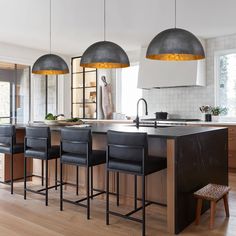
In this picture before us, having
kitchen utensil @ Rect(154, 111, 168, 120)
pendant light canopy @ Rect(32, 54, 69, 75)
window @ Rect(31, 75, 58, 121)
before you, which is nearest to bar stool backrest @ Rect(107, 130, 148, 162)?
pendant light canopy @ Rect(32, 54, 69, 75)

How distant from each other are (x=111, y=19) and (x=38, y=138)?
2589mm

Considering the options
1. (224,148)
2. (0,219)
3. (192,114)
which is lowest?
(0,219)

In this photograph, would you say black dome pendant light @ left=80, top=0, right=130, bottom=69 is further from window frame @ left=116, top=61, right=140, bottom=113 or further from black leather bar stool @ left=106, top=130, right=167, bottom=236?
window frame @ left=116, top=61, right=140, bottom=113

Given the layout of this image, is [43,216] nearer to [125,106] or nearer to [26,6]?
[26,6]

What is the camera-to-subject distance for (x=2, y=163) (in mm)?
4527

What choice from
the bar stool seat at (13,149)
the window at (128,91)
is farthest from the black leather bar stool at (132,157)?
the window at (128,91)

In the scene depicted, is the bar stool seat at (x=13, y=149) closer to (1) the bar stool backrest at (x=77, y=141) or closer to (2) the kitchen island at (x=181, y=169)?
(2) the kitchen island at (x=181, y=169)

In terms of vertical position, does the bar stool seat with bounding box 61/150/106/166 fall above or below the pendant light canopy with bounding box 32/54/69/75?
below

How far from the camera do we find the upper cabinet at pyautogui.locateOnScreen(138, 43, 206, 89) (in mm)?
6113

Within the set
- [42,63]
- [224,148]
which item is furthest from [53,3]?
[224,148]

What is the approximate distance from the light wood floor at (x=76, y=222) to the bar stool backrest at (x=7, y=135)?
30.6 inches

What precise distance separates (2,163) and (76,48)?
3863mm

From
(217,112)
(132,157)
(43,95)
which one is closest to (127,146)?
(132,157)

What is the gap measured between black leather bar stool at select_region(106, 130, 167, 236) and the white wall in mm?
4988
